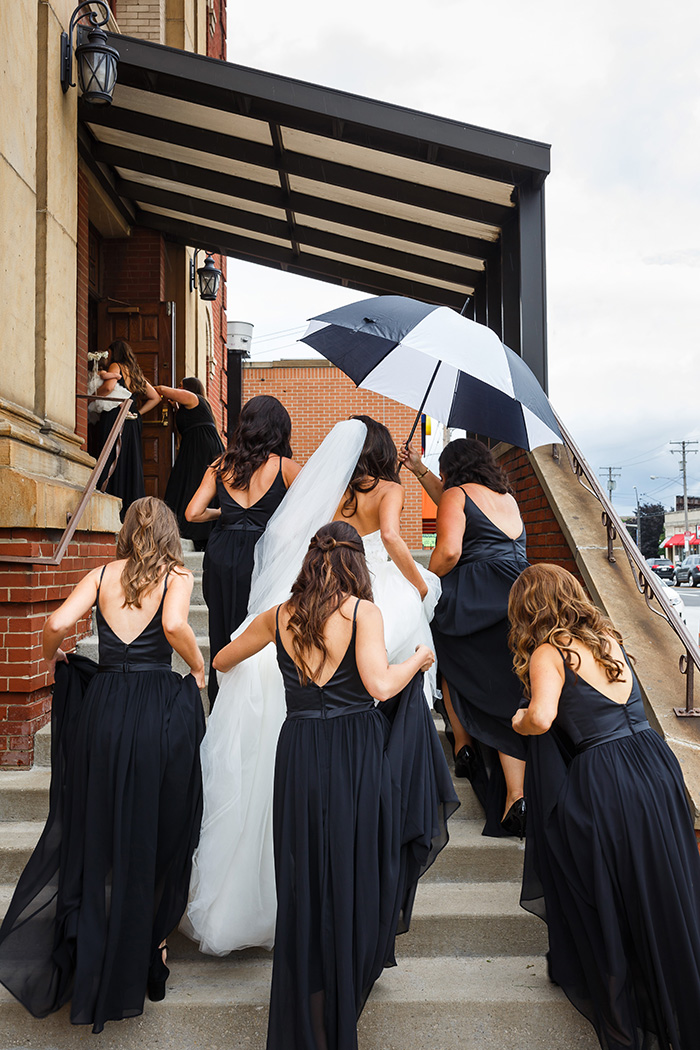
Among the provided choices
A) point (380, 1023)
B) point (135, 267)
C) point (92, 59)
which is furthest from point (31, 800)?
point (135, 267)

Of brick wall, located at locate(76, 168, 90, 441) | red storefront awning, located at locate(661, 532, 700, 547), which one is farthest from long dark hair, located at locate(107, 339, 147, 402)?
red storefront awning, located at locate(661, 532, 700, 547)

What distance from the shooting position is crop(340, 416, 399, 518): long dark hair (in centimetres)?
433

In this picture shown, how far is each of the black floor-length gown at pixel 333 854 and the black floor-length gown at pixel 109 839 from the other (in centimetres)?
50

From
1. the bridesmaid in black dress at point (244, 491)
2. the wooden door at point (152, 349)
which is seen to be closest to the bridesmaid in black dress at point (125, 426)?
the wooden door at point (152, 349)

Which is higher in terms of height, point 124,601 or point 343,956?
point 124,601

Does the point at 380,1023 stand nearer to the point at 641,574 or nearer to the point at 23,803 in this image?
the point at 23,803

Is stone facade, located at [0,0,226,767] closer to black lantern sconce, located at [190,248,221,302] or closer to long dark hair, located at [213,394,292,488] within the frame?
long dark hair, located at [213,394,292,488]

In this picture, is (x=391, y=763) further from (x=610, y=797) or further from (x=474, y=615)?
(x=474, y=615)

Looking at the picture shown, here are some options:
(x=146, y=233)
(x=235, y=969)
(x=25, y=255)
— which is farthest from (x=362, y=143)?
(x=235, y=969)

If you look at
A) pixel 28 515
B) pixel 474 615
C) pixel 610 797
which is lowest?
pixel 610 797

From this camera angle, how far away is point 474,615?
4.39 m

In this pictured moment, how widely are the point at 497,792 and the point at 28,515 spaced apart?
2.87 m

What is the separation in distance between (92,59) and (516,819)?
18.2ft

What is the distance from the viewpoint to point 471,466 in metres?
4.56
